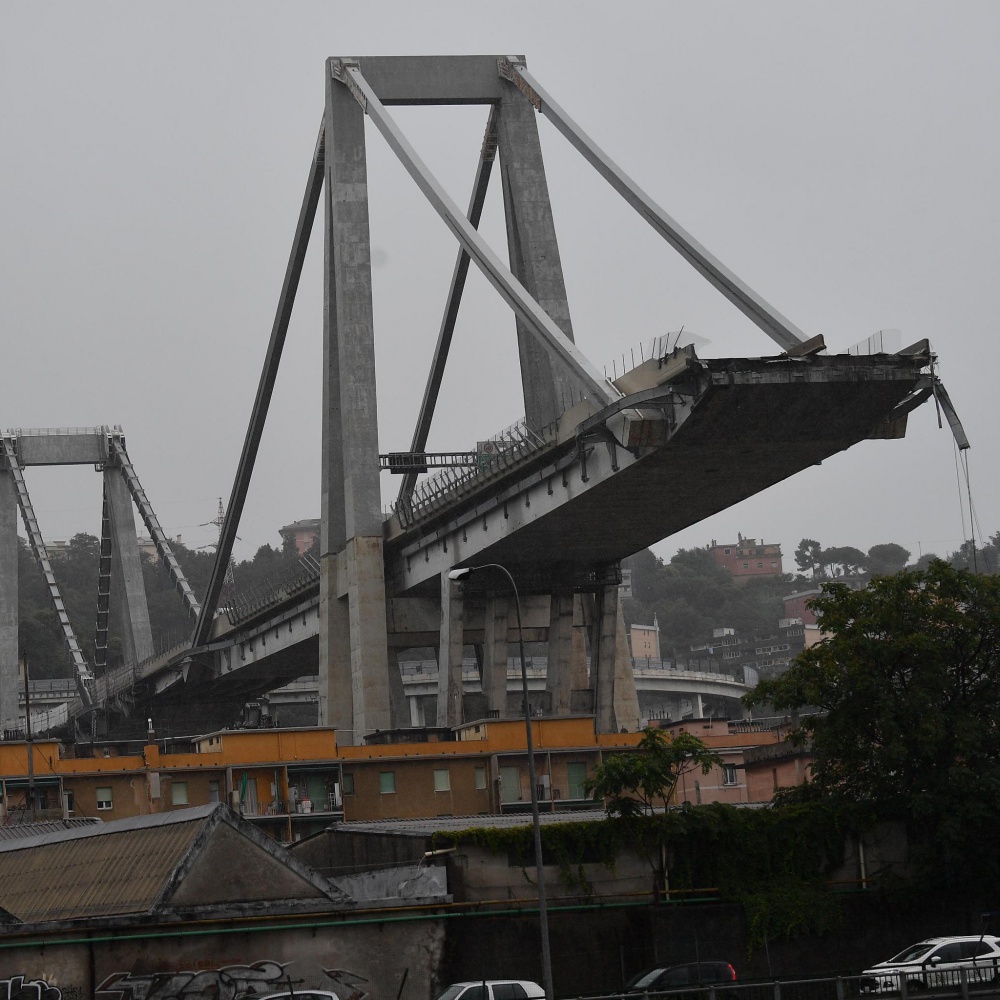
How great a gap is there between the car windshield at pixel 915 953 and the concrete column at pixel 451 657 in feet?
123

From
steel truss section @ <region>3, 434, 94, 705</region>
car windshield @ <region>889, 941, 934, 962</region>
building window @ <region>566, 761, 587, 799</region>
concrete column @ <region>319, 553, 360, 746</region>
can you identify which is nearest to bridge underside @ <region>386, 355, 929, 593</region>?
concrete column @ <region>319, 553, 360, 746</region>

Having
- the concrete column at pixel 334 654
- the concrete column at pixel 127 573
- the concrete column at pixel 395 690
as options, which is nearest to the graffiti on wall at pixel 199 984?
the concrete column at pixel 395 690

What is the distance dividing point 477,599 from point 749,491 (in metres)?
18.1

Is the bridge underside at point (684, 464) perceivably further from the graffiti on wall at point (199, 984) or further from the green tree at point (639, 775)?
the graffiti on wall at point (199, 984)

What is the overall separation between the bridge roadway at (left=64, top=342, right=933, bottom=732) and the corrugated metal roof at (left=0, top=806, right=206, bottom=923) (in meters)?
22.8

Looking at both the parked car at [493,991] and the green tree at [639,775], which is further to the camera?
the green tree at [639,775]

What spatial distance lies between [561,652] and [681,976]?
41276mm

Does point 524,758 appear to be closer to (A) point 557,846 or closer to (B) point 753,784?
(B) point 753,784

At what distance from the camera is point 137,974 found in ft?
110

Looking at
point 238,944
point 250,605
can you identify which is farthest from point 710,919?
point 250,605

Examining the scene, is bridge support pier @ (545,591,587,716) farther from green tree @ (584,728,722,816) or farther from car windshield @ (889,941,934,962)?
car windshield @ (889,941,934,962)

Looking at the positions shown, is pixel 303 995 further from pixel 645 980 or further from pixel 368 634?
pixel 368 634

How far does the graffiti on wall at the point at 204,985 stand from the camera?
33062mm

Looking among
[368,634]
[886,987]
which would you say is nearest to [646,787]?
[886,987]
